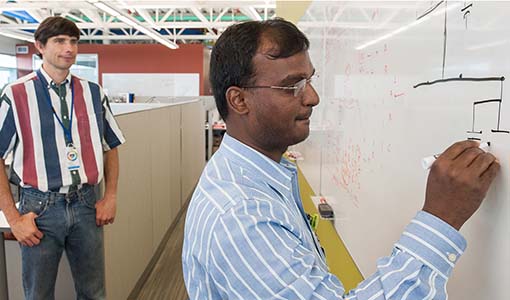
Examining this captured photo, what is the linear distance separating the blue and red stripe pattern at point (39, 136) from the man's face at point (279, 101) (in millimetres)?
1266

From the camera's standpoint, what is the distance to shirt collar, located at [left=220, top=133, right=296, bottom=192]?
2.62 feet

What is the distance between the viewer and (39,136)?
1.78 meters

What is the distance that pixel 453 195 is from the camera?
0.67 m

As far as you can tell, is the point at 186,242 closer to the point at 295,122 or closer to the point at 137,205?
the point at 295,122

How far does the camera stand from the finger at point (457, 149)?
70 centimetres

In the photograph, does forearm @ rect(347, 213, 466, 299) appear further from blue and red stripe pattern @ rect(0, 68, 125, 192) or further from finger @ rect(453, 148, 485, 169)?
blue and red stripe pattern @ rect(0, 68, 125, 192)

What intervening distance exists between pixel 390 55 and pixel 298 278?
72 centimetres

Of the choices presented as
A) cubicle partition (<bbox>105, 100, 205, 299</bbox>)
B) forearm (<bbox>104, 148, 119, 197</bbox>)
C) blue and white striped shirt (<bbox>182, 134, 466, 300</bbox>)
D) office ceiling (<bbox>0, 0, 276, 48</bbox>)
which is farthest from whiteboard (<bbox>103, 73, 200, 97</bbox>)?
Answer: blue and white striped shirt (<bbox>182, 134, 466, 300</bbox>)

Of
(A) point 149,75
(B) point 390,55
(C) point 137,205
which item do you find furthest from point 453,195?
(A) point 149,75

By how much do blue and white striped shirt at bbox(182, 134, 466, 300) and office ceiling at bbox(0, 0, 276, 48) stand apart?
3.84m

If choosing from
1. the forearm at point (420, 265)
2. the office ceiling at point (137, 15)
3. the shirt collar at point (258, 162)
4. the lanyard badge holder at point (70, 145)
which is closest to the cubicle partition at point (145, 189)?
the lanyard badge holder at point (70, 145)

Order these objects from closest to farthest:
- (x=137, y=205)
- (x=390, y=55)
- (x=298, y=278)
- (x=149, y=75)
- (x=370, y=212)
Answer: (x=298, y=278), (x=390, y=55), (x=370, y=212), (x=137, y=205), (x=149, y=75)

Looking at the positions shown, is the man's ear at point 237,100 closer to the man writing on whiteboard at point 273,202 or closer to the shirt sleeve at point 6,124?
the man writing on whiteboard at point 273,202

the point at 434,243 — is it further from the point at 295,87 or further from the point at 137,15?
the point at 137,15
